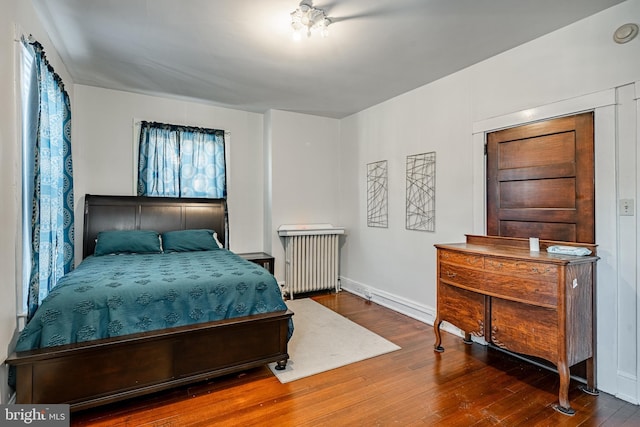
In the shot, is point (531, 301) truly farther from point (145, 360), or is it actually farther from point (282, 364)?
point (145, 360)

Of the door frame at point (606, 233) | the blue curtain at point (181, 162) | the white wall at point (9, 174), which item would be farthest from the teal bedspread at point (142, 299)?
the door frame at point (606, 233)

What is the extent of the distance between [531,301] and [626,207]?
898 millimetres

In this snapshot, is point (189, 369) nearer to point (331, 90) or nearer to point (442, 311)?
point (442, 311)

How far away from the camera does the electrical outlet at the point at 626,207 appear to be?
217cm

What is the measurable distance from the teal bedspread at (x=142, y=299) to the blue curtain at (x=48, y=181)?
0.22 metres

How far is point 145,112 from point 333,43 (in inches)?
109

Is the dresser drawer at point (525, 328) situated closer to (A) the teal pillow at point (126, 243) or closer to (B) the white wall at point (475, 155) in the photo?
(B) the white wall at point (475, 155)

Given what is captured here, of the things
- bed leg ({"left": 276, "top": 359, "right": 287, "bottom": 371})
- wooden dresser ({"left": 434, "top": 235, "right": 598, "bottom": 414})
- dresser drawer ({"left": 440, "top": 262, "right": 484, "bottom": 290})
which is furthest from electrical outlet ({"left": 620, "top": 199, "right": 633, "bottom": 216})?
bed leg ({"left": 276, "top": 359, "right": 287, "bottom": 371})

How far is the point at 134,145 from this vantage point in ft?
13.5

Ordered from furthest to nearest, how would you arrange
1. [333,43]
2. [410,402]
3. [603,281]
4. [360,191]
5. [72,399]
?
[360,191]
[333,43]
[603,281]
[410,402]
[72,399]

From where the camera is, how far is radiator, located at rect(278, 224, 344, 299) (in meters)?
4.62

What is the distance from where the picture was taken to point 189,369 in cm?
223

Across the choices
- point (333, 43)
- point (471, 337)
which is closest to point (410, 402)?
point (471, 337)

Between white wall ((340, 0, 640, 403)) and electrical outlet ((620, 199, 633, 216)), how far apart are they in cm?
4
